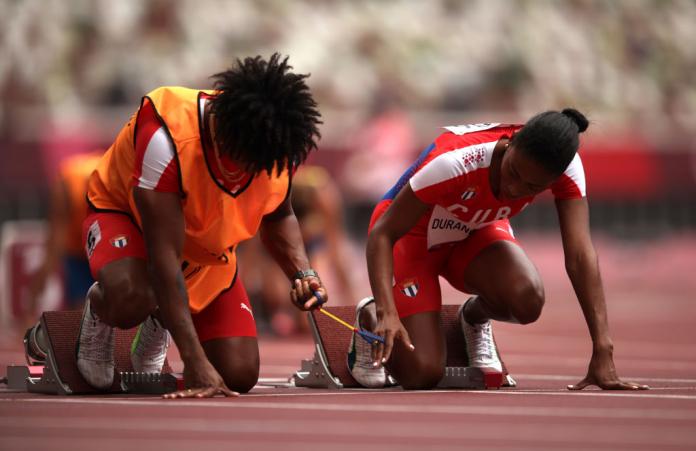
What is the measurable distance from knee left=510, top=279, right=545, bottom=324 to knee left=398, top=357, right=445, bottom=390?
0.49 meters

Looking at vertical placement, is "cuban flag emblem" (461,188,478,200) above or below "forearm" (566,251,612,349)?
above

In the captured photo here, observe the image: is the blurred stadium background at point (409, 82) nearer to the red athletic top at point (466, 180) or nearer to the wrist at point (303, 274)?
the red athletic top at point (466, 180)

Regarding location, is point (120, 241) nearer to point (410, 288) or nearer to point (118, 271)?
point (118, 271)

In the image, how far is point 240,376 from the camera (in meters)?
6.96

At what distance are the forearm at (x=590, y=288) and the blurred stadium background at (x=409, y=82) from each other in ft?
35.7

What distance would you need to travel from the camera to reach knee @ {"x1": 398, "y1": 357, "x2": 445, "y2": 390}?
7.14m

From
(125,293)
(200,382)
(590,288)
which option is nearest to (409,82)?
(590,288)

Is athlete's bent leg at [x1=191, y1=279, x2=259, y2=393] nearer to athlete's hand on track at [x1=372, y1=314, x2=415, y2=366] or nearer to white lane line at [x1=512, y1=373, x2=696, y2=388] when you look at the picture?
athlete's hand on track at [x1=372, y1=314, x2=415, y2=366]

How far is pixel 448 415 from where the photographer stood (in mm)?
5648

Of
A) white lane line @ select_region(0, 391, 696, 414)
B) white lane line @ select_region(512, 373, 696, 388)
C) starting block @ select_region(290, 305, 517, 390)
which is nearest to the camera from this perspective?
white lane line @ select_region(0, 391, 696, 414)

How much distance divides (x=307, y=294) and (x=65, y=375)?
4.36 feet

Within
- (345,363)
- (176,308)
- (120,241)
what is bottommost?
(345,363)

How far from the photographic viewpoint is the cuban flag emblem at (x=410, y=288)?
7.47 m

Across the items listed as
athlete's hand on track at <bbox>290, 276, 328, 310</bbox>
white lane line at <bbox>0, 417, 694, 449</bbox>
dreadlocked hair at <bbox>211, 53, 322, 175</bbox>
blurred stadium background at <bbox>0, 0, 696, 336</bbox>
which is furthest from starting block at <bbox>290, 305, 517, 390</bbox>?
blurred stadium background at <bbox>0, 0, 696, 336</bbox>
